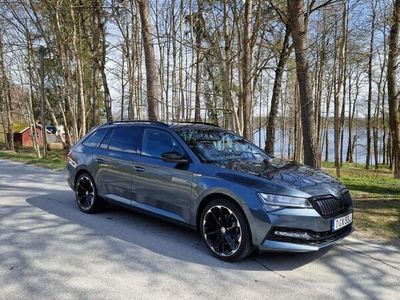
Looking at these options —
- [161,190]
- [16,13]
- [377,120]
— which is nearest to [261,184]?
[161,190]

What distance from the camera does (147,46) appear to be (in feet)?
34.5

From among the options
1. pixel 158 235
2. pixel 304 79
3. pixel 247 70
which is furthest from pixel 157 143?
pixel 247 70

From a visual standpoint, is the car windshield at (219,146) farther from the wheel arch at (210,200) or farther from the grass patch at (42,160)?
the grass patch at (42,160)

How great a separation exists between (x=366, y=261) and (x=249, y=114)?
6716 millimetres

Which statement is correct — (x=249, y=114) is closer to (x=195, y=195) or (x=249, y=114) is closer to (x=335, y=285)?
(x=195, y=195)

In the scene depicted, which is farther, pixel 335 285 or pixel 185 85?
pixel 185 85

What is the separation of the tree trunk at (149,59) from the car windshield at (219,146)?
544cm

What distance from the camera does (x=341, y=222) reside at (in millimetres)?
4113

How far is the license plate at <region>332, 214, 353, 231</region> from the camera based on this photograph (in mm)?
3994

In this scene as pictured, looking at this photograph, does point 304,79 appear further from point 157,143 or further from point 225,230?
point 225,230

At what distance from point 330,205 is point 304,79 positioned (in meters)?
5.29

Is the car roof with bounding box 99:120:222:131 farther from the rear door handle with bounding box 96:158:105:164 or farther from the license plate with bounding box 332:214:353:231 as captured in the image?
the license plate with bounding box 332:214:353:231

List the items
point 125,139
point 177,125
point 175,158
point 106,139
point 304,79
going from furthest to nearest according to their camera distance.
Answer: point 304,79, point 106,139, point 125,139, point 177,125, point 175,158

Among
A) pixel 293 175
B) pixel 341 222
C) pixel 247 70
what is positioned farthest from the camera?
pixel 247 70
